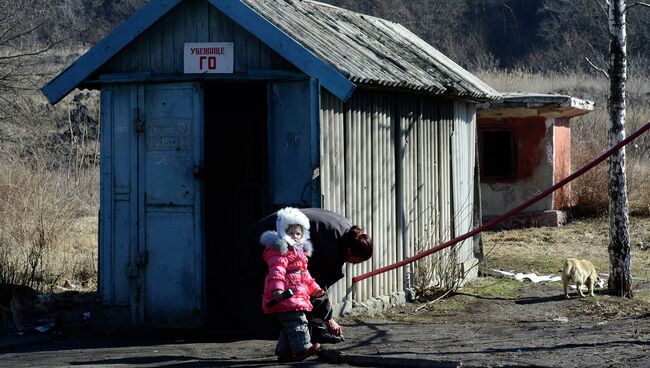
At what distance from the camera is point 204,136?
10.5m

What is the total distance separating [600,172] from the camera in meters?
21.5

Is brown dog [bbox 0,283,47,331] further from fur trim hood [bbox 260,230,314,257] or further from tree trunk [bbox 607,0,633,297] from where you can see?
tree trunk [bbox 607,0,633,297]

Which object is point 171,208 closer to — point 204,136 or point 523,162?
point 204,136

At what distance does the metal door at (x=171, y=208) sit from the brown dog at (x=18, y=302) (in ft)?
4.04

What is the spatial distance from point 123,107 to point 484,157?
11757mm

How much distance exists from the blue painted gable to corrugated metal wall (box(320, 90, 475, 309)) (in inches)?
15.5

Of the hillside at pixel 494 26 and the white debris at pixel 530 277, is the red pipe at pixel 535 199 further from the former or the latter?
the hillside at pixel 494 26

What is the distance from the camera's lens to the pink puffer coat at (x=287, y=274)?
835 cm

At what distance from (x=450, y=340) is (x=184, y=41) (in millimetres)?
4061

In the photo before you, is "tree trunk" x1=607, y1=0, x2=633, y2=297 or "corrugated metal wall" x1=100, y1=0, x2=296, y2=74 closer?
"corrugated metal wall" x1=100, y1=0, x2=296, y2=74

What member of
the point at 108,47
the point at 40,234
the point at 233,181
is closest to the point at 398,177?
the point at 233,181

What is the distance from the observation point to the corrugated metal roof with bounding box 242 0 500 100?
1038 centimetres

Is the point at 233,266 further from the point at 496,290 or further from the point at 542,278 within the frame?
the point at 542,278

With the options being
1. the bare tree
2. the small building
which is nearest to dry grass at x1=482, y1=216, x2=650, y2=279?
the small building
